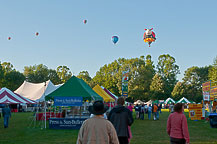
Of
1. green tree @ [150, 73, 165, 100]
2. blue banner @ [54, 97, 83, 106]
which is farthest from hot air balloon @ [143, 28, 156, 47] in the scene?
green tree @ [150, 73, 165, 100]

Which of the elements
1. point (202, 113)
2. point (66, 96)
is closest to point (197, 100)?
point (202, 113)

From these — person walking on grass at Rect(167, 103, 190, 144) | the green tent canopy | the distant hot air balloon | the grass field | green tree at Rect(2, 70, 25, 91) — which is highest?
the distant hot air balloon

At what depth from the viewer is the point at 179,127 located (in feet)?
20.6

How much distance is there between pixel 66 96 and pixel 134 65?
6218 centimetres

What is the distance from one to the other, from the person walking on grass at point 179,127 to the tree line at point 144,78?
6789cm

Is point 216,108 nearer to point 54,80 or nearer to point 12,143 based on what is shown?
point 12,143

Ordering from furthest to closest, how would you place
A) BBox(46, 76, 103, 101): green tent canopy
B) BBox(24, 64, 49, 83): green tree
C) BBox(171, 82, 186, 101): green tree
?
1. BBox(24, 64, 49, 83): green tree
2. BBox(171, 82, 186, 101): green tree
3. BBox(46, 76, 103, 101): green tent canopy

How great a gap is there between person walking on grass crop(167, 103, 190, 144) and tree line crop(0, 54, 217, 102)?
67.9m

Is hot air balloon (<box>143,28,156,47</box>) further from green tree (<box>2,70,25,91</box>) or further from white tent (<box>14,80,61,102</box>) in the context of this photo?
green tree (<box>2,70,25,91</box>)

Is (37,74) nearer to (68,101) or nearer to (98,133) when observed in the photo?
(68,101)

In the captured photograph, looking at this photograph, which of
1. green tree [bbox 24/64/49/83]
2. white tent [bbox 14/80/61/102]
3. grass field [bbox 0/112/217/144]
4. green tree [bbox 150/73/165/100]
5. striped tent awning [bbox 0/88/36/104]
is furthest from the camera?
green tree [bbox 24/64/49/83]

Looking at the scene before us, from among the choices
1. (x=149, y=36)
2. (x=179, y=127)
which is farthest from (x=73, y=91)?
(x=149, y=36)

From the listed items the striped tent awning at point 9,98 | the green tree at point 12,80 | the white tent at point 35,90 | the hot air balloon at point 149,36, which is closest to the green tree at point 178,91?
the hot air balloon at point 149,36

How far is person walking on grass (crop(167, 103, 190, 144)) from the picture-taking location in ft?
20.3
